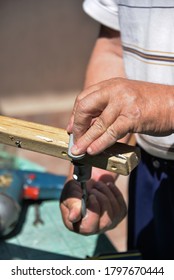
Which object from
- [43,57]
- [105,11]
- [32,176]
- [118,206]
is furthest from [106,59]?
[43,57]

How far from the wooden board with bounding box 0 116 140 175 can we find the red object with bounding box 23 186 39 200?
55cm

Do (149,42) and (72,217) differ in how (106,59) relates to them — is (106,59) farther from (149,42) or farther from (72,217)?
(72,217)

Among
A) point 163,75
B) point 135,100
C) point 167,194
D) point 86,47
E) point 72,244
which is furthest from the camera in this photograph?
point 86,47

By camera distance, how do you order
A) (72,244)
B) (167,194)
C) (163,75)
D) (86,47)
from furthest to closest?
1. (86,47)
2. (72,244)
3. (167,194)
4. (163,75)

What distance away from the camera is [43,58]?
2.83m

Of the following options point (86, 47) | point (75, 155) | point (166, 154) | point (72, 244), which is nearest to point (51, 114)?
point (86, 47)

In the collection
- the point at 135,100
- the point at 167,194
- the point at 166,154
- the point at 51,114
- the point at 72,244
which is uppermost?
the point at 135,100

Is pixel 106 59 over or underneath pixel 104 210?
over

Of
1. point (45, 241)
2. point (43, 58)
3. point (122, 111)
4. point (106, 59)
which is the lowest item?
point (43, 58)

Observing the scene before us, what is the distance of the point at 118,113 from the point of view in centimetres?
68

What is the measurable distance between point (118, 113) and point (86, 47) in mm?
2301

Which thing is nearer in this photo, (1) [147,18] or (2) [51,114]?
(1) [147,18]

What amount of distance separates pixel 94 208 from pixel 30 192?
440 mm

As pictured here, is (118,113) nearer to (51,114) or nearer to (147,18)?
(147,18)
